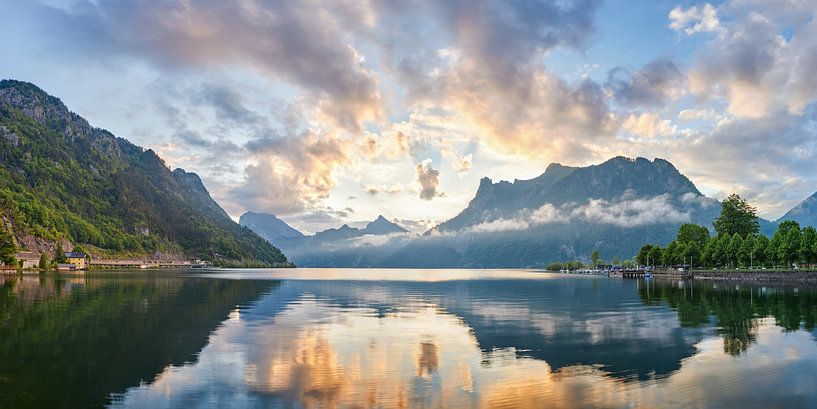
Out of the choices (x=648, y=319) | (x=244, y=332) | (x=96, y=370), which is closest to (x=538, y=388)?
(x=96, y=370)

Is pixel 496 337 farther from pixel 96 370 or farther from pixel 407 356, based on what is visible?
pixel 96 370

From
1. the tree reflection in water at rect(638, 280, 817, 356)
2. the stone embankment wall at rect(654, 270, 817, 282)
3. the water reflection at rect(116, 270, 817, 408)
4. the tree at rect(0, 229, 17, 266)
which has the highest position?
the tree at rect(0, 229, 17, 266)

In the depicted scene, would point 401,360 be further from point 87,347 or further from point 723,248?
point 723,248

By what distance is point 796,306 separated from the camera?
6531 centimetres

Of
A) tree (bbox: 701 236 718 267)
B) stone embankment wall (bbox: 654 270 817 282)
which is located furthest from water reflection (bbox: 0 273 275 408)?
tree (bbox: 701 236 718 267)

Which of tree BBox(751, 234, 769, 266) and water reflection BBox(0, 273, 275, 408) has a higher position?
tree BBox(751, 234, 769, 266)

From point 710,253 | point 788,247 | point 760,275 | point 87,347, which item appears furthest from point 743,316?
point 710,253

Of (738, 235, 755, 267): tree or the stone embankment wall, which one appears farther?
(738, 235, 755, 267): tree

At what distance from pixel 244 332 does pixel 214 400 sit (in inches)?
819

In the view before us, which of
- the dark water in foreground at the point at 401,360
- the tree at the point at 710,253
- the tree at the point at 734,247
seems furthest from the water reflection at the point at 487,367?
the tree at the point at 710,253

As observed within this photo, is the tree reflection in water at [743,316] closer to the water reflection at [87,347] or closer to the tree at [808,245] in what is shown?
the water reflection at [87,347]

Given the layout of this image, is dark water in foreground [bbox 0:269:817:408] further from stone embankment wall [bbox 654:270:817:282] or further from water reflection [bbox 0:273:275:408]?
stone embankment wall [bbox 654:270:817:282]

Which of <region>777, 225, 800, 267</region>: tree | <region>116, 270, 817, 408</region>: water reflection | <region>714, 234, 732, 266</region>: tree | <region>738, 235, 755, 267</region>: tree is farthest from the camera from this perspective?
<region>714, 234, 732, 266</region>: tree

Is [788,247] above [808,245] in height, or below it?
below
